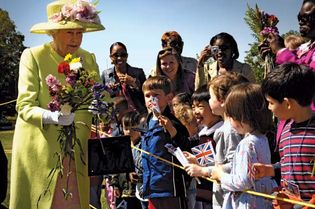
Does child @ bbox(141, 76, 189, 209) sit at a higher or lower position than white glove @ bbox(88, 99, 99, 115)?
lower

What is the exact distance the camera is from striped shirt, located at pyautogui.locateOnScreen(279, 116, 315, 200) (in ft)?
9.95

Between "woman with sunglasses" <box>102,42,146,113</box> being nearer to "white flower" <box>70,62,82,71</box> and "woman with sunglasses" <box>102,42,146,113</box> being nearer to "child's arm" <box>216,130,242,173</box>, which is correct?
"white flower" <box>70,62,82,71</box>

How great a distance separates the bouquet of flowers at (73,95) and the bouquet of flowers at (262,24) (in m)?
1.56

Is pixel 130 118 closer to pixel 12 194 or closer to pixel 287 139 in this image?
pixel 12 194

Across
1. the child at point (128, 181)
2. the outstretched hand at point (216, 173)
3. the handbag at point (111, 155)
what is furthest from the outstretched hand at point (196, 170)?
the child at point (128, 181)

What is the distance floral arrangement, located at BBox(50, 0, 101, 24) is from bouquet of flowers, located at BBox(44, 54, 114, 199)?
335 millimetres

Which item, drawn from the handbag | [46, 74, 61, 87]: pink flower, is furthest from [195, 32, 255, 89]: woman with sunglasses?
[46, 74, 61, 87]: pink flower

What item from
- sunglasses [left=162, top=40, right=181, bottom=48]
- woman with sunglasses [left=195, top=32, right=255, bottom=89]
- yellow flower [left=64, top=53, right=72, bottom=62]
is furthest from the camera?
sunglasses [left=162, top=40, right=181, bottom=48]

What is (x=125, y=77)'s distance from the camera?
657 cm

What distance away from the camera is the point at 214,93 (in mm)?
4156

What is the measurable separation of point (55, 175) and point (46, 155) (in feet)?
0.58

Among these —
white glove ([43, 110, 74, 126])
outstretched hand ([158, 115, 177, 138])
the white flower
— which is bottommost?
outstretched hand ([158, 115, 177, 138])

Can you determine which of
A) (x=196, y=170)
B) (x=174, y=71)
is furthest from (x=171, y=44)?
(x=196, y=170)

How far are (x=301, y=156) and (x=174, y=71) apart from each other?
325 centimetres
